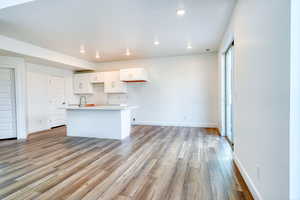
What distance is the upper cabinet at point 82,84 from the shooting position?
21.1ft

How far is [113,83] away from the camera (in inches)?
239

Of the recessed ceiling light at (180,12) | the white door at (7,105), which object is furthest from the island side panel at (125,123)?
the white door at (7,105)

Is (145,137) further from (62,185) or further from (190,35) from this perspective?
(190,35)

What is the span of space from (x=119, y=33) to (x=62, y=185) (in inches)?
128

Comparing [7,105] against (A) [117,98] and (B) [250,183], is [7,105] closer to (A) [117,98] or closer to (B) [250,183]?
(A) [117,98]

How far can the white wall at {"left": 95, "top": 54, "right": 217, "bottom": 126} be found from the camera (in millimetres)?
5465

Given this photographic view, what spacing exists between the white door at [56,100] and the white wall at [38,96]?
16 centimetres

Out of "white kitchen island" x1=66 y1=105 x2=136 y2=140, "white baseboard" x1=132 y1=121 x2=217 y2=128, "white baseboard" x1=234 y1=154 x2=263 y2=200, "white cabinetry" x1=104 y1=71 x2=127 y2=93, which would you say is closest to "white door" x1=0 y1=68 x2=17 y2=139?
"white kitchen island" x1=66 y1=105 x2=136 y2=140

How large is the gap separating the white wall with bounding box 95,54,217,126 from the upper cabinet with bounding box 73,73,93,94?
1.55 m

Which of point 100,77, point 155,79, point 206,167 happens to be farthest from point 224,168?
point 100,77

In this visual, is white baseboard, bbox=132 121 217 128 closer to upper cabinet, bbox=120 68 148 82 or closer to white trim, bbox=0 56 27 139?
upper cabinet, bbox=120 68 148 82

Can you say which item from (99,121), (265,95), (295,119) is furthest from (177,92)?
(295,119)

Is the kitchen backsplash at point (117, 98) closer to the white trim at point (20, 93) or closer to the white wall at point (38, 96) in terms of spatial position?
the white wall at point (38, 96)

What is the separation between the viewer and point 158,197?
177 cm
